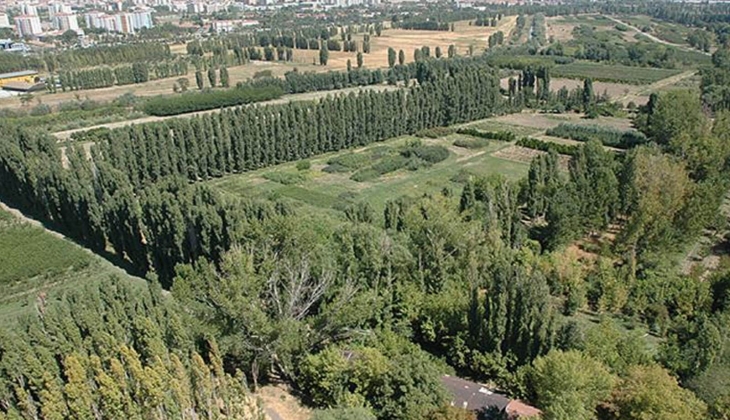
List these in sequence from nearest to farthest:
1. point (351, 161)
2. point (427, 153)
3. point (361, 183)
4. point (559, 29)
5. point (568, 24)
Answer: point (361, 183)
point (351, 161)
point (427, 153)
point (559, 29)
point (568, 24)

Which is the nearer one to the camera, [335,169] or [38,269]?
[38,269]

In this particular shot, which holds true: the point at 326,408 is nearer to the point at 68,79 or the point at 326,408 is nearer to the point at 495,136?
the point at 495,136

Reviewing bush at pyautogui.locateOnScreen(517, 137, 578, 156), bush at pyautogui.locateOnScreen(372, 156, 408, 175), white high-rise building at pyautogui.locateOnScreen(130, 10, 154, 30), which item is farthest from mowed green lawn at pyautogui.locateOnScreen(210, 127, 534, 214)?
white high-rise building at pyautogui.locateOnScreen(130, 10, 154, 30)

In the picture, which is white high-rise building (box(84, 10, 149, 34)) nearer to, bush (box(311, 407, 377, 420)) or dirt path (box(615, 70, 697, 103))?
dirt path (box(615, 70, 697, 103))

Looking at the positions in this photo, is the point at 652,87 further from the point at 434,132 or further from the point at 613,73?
the point at 434,132

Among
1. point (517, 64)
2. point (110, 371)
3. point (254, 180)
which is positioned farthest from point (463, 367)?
point (517, 64)

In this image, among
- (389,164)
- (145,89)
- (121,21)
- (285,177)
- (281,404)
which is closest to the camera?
(281,404)

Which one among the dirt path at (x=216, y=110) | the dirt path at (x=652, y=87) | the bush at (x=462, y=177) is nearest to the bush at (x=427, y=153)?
the bush at (x=462, y=177)

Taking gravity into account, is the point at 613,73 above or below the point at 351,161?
above

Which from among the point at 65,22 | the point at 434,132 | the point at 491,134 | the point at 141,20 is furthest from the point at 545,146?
the point at 65,22
